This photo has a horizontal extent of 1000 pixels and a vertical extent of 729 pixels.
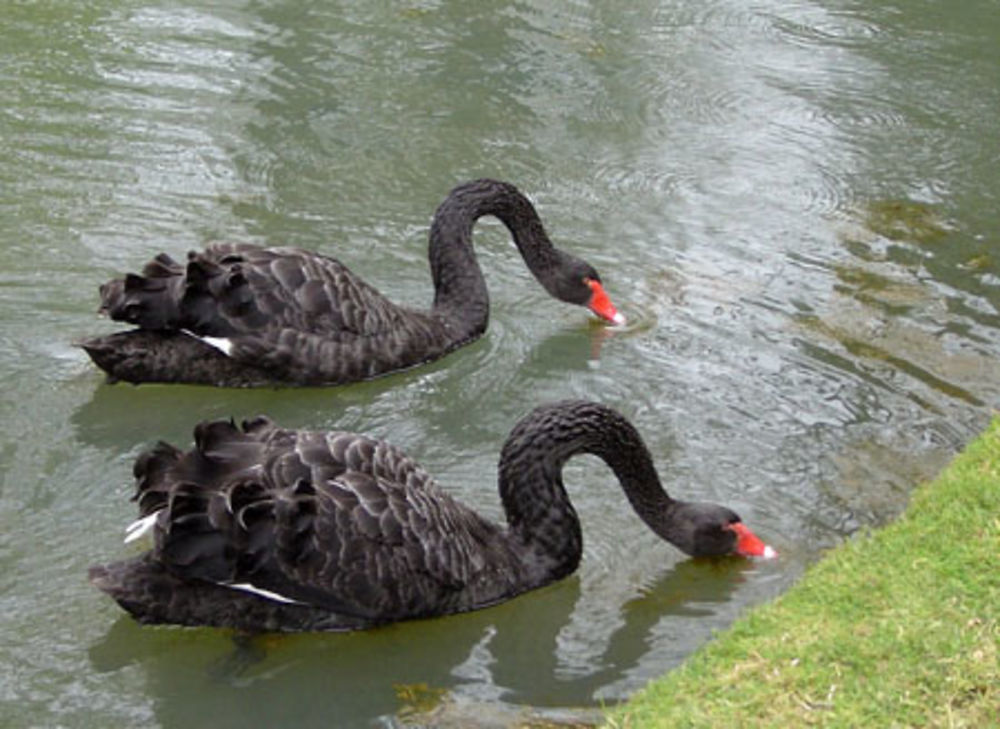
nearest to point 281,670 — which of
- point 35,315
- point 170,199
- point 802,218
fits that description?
point 35,315

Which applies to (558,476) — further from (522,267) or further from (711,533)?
(522,267)

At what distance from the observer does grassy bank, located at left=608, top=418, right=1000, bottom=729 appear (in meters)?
3.91

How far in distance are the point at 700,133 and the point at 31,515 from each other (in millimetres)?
5332

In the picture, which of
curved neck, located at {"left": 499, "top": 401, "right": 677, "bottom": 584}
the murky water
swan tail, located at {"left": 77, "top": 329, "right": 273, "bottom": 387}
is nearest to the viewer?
the murky water

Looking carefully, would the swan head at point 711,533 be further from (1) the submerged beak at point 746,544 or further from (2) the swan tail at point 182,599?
(2) the swan tail at point 182,599

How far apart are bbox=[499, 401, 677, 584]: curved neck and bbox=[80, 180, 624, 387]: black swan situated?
1.60 metres

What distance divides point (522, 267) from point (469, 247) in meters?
0.74

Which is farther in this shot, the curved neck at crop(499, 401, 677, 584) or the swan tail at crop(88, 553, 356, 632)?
the curved neck at crop(499, 401, 677, 584)

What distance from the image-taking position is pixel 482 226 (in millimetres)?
8312

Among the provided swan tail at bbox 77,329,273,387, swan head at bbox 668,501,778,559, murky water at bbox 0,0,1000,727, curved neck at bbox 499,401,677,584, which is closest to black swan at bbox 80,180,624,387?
swan tail at bbox 77,329,273,387

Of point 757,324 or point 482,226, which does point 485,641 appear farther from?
point 482,226

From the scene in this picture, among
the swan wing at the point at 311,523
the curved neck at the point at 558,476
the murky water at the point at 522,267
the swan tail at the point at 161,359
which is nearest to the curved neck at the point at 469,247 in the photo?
the murky water at the point at 522,267

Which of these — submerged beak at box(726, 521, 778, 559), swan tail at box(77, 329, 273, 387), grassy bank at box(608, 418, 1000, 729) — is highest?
grassy bank at box(608, 418, 1000, 729)

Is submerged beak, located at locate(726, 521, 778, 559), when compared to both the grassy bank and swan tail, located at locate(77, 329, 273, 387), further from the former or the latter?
swan tail, located at locate(77, 329, 273, 387)
